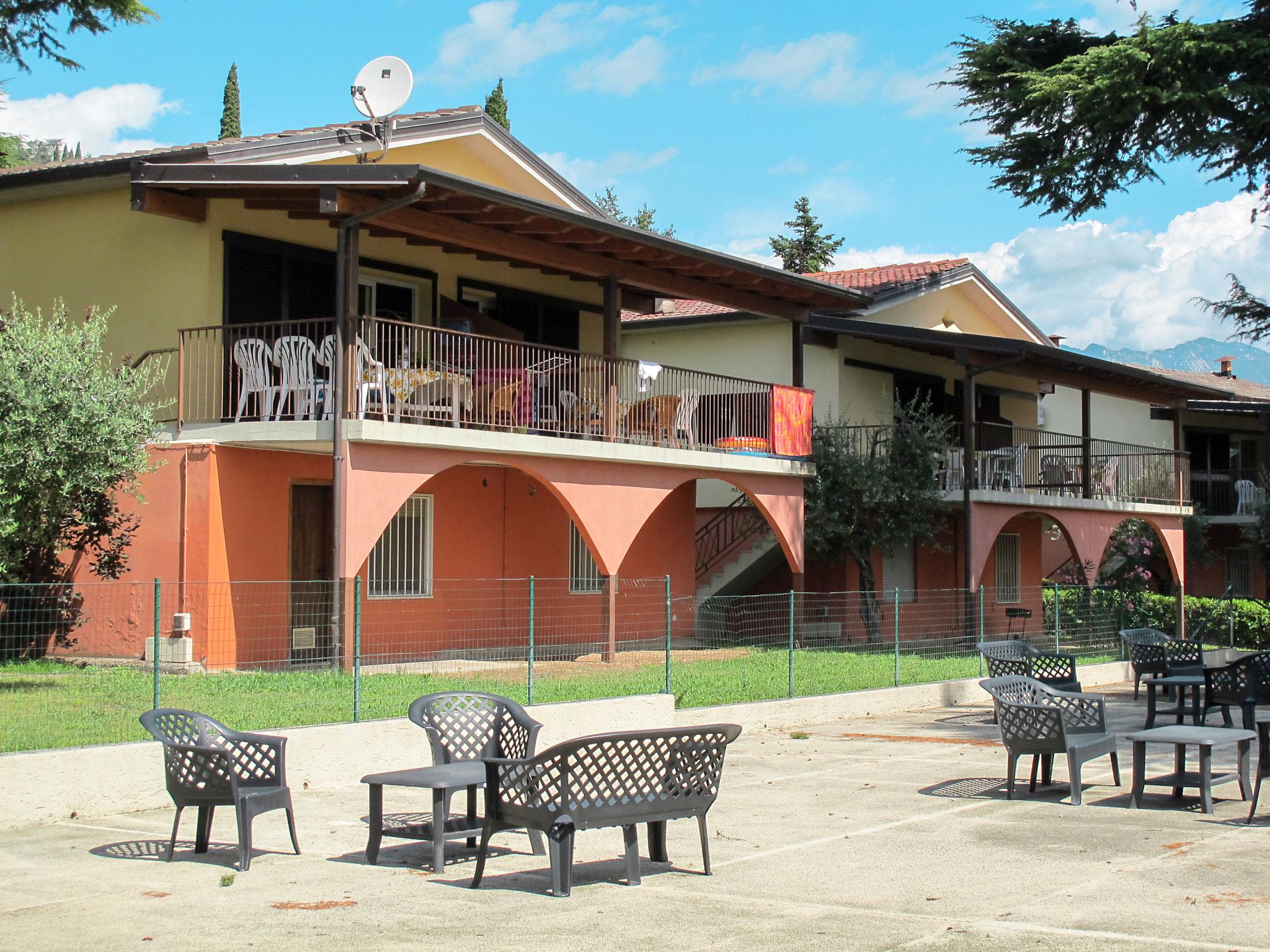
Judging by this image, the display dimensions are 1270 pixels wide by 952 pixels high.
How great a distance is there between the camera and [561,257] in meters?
18.3

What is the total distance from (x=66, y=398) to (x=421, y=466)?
3.83 m

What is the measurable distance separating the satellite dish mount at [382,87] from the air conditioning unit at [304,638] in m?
6.60

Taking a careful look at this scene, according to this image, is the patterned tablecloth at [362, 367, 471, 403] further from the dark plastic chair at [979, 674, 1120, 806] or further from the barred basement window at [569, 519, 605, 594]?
the dark plastic chair at [979, 674, 1120, 806]

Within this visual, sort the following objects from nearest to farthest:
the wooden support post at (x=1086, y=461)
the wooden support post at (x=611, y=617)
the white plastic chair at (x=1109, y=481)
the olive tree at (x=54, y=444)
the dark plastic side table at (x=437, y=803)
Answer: the dark plastic side table at (x=437, y=803) → the olive tree at (x=54, y=444) → the wooden support post at (x=611, y=617) → the wooden support post at (x=1086, y=461) → the white plastic chair at (x=1109, y=481)

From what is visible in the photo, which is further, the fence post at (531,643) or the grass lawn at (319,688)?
the fence post at (531,643)

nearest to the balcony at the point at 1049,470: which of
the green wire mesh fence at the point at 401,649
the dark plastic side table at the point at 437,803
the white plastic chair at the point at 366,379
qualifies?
the green wire mesh fence at the point at 401,649

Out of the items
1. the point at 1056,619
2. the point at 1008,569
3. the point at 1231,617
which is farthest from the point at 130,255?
the point at 1231,617

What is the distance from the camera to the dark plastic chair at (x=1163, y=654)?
604 inches

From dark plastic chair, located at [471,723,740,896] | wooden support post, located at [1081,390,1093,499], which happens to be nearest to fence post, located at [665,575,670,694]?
dark plastic chair, located at [471,723,740,896]

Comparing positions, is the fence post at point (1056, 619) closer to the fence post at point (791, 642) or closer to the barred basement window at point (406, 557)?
the fence post at point (791, 642)

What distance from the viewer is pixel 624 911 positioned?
262 inches

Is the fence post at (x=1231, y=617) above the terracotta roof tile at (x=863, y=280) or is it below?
below

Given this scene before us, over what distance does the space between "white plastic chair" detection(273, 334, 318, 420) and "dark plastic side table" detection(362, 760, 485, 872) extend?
7538mm

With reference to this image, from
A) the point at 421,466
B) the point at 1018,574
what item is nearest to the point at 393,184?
the point at 421,466
